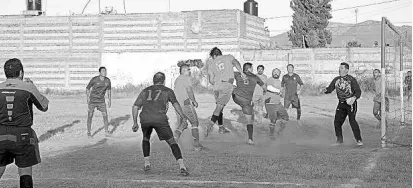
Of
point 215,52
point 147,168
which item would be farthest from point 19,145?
point 215,52

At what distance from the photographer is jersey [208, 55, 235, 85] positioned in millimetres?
15898

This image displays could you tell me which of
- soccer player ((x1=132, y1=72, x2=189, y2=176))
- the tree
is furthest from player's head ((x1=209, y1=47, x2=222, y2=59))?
the tree

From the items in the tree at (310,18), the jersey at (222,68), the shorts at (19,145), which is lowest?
the shorts at (19,145)

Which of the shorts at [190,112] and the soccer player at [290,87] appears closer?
the shorts at [190,112]

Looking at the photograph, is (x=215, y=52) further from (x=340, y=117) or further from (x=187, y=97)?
(x=340, y=117)

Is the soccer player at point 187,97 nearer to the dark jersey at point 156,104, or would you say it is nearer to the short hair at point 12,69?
the dark jersey at point 156,104

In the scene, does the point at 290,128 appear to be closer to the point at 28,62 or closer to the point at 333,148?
the point at 333,148

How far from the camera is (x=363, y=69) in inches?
1556

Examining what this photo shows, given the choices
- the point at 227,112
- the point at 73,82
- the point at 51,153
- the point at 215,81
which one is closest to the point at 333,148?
the point at 215,81

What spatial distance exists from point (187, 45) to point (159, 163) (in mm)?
33096

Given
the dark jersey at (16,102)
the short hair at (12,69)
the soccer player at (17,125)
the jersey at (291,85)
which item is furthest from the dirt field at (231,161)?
the short hair at (12,69)

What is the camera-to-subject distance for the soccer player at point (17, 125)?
26.2ft

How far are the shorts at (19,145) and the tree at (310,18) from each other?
43863 millimetres

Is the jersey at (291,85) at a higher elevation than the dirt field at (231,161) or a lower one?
higher
